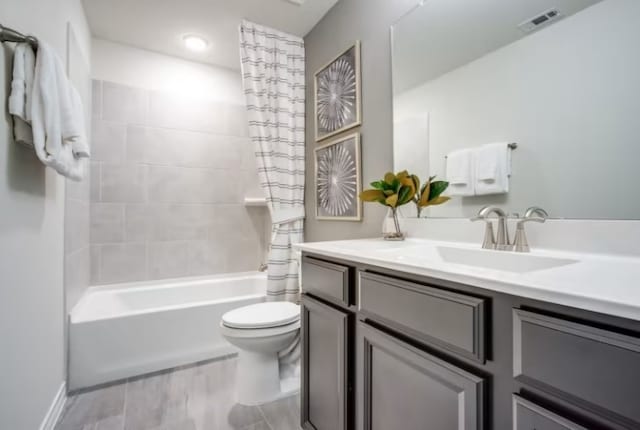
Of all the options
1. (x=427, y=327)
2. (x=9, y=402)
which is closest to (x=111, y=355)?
(x=9, y=402)

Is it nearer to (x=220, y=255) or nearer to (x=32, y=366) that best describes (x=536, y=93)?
(x=32, y=366)

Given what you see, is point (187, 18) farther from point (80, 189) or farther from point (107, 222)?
point (107, 222)

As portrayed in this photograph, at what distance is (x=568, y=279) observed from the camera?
612 mm

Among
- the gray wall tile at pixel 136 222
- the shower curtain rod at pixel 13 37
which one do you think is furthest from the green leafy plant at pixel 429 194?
the gray wall tile at pixel 136 222

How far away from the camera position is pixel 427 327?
0.78 meters

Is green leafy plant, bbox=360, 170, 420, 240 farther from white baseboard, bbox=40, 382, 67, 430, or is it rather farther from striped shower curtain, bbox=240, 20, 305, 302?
white baseboard, bbox=40, 382, 67, 430

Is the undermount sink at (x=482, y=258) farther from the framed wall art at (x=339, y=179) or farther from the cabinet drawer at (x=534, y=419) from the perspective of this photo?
the framed wall art at (x=339, y=179)

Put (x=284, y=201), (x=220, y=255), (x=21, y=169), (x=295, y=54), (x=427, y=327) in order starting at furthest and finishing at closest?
(x=220, y=255) < (x=295, y=54) < (x=284, y=201) < (x=21, y=169) < (x=427, y=327)

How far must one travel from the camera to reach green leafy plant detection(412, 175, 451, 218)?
139 centimetres

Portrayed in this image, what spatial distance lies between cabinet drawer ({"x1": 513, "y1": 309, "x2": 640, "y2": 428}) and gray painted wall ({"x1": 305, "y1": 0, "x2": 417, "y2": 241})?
3.80ft

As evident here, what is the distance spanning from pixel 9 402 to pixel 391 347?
4.21 ft

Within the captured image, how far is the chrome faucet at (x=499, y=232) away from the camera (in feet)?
3.59

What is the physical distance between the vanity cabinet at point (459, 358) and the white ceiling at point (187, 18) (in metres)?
1.83

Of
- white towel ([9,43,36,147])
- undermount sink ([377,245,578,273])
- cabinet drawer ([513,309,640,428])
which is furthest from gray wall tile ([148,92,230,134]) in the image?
cabinet drawer ([513,309,640,428])
